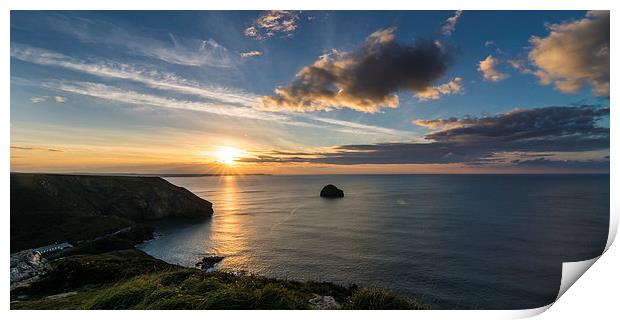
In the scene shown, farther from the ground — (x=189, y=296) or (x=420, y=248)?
(x=189, y=296)

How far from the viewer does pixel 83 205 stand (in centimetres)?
5391

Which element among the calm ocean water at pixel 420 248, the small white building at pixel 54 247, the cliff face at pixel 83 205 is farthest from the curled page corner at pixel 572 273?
the cliff face at pixel 83 205

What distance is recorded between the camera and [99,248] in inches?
1407

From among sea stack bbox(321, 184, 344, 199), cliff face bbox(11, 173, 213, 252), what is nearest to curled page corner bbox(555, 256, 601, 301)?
cliff face bbox(11, 173, 213, 252)

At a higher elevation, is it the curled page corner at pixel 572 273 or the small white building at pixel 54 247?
the curled page corner at pixel 572 273

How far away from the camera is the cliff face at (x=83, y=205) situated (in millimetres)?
37250

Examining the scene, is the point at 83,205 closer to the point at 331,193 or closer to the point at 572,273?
the point at 572,273

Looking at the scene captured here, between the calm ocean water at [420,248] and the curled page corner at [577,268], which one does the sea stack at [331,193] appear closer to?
the calm ocean water at [420,248]

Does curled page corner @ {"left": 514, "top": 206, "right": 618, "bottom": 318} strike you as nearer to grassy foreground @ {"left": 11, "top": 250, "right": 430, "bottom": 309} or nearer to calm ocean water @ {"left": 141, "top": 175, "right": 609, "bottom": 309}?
grassy foreground @ {"left": 11, "top": 250, "right": 430, "bottom": 309}

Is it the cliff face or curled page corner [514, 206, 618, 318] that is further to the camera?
the cliff face

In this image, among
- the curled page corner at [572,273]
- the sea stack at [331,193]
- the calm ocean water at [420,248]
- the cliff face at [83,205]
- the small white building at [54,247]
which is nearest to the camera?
the curled page corner at [572,273]

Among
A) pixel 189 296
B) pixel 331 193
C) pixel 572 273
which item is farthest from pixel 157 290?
pixel 331 193

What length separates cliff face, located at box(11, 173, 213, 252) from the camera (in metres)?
37.2

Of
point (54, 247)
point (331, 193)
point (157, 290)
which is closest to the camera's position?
point (157, 290)
